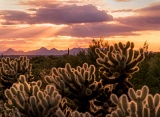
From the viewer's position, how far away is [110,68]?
5543 mm

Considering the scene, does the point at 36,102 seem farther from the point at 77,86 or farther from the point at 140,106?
the point at 140,106

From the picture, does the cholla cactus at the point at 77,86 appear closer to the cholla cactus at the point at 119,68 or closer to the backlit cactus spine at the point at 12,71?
the cholla cactus at the point at 119,68

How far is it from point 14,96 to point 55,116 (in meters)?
0.58

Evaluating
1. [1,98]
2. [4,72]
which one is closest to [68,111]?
[4,72]

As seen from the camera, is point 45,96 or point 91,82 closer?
point 45,96

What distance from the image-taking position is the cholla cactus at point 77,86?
5.39 m

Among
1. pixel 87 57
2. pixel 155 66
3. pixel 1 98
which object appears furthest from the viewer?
pixel 87 57

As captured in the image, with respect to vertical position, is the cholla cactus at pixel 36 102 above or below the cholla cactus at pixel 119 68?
below

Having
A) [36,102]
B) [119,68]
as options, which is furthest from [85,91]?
[36,102]

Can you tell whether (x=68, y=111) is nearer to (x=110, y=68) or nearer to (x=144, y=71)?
(x=110, y=68)

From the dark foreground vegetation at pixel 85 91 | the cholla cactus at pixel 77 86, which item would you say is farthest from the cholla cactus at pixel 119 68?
the cholla cactus at pixel 77 86

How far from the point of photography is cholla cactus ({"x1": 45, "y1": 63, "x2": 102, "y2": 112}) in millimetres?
5387

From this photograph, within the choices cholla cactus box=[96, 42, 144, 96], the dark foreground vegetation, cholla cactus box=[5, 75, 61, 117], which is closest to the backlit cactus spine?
the dark foreground vegetation

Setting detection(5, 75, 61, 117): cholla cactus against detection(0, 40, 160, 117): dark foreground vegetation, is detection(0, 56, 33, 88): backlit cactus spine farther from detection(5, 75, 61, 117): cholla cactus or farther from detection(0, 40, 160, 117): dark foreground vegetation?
detection(5, 75, 61, 117): cholla cactus
